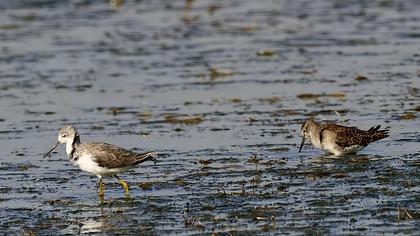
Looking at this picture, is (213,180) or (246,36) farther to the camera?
(246,36)

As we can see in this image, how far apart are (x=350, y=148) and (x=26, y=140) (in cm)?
479

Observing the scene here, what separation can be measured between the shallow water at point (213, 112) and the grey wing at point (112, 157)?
0.33 meters

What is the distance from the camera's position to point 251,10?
→ 33906 mm

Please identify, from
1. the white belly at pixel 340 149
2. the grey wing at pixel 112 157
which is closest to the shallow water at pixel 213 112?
the white belly at pixel 340 149

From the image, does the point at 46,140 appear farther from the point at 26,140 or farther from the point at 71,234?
the point at 71,234

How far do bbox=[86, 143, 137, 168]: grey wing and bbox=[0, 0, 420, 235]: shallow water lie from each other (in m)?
0.33

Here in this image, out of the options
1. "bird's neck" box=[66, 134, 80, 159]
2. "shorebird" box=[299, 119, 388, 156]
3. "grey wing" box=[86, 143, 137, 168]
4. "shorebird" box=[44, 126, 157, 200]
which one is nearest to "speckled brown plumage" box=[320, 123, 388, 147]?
"shorebird" box=[299, 119, 388, 156]

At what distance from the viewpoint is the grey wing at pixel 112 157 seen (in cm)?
1296

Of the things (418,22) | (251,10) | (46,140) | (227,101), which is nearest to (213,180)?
(46,140)

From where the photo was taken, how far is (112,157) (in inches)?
512

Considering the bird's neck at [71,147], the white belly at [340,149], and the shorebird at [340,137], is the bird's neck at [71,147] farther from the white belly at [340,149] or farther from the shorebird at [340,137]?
the white belly at [340,149]

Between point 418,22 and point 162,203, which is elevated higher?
point 162,203

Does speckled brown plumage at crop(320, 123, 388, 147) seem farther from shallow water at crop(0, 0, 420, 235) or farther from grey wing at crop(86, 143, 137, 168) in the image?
grey wing at crop(86, 143, 137, 168)

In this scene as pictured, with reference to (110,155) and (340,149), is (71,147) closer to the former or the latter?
(110,155)
